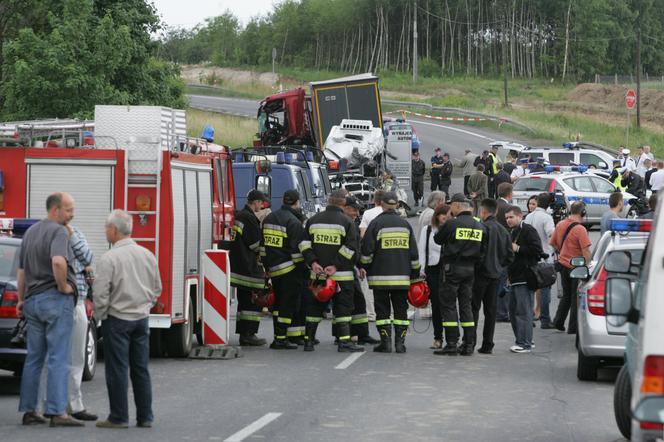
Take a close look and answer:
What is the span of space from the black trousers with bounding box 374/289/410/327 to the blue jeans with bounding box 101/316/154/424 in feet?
18.4

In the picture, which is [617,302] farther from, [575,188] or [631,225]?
[575,188]

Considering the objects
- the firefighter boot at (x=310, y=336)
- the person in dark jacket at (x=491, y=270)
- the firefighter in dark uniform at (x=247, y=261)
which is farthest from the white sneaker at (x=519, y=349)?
the firefighter in dark uniform at (x=247, y=261)

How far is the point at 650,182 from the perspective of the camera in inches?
1348

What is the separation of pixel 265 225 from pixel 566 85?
10534 centimetres

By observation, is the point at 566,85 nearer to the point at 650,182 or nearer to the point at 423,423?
the point at 650,182

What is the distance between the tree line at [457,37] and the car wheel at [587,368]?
11199 cm

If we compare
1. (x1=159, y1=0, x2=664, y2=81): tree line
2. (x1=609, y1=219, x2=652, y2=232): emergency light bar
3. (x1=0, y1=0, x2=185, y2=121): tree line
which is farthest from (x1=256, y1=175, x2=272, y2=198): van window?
(x1=159, y1=0, x2=664, y2=81): tree line

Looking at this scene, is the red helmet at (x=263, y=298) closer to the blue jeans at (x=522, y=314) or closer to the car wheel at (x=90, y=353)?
the blue jeans at (x=522, y=314)

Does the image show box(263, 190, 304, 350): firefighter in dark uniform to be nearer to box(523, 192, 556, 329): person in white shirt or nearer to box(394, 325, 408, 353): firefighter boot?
box(394, 325, 408, 353): firefighter boot

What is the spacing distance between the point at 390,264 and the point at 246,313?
6.83 feet

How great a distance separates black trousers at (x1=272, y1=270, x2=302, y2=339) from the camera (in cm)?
1579

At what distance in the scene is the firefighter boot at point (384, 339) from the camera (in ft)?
50.7

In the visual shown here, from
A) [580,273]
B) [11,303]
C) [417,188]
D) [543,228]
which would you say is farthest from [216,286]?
[417,188]

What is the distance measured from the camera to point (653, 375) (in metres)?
6.44
